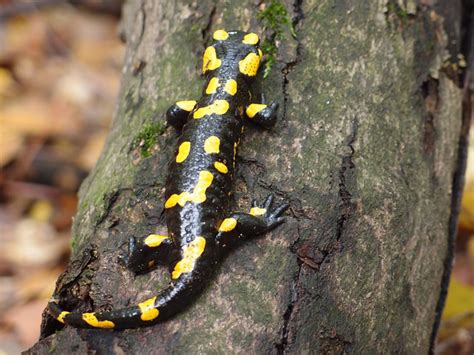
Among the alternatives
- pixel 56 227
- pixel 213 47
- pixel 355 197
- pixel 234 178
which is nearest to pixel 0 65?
pixel 56 227

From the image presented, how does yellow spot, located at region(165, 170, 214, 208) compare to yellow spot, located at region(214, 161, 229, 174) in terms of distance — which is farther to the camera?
yellow spot, located at region(214, 161, 229, 174)

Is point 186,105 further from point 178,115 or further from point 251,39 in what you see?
point 251,39

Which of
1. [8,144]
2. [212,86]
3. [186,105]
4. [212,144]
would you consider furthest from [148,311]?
[8,144]

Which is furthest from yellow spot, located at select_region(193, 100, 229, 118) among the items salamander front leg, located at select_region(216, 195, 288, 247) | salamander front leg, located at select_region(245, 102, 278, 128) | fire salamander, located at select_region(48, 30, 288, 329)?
salamander front leg, located at select_region(216, 195, 288, 247)

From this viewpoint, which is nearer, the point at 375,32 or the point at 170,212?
the point at 170,212

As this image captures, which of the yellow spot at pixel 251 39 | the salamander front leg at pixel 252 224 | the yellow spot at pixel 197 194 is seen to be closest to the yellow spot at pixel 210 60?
the yellow spot at pixel 251 39

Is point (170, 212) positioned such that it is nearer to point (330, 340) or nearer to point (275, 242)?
point (275, 242)

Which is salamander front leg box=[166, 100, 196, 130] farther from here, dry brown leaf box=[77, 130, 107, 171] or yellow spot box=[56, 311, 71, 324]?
dry brown leaf box=[77, 130, 107, 171]
